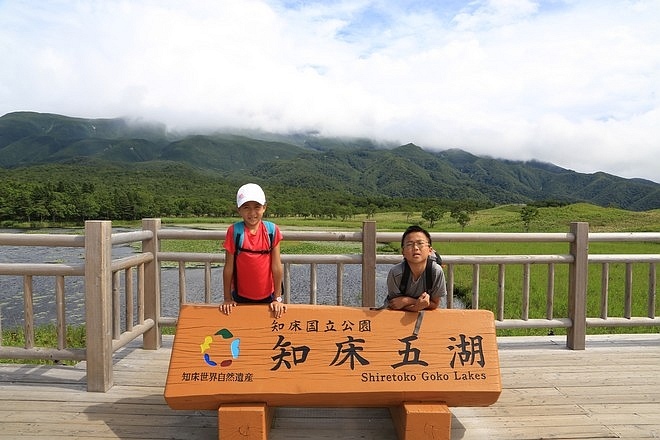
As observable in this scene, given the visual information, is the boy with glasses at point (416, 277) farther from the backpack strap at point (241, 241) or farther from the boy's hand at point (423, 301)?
the backpack strap at point (241, 241)

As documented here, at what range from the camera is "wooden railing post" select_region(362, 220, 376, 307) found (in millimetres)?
4422

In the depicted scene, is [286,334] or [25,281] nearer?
[286,334]

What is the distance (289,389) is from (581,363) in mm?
3208

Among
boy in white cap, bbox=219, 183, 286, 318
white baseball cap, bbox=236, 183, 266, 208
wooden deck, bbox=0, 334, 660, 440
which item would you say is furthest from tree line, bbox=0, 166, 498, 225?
white baseball cap, bbox=236, 183, 266, 208

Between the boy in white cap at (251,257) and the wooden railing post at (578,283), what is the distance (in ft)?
11.0

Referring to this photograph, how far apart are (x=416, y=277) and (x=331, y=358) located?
800mm

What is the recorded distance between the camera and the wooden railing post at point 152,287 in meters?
4.66

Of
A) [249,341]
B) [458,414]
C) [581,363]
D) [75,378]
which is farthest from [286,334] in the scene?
[581,363]

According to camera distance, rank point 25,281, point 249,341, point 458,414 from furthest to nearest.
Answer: point 25,281 → point 458,414 → point 249,341

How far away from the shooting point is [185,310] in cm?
321

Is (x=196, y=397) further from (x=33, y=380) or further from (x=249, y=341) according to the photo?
(x=33, y=380)

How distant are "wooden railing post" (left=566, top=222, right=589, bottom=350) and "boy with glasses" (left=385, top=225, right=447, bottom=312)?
249cm

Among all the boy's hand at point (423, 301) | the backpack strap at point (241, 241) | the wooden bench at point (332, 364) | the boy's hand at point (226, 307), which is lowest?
the wooden bench at point (332, 364)

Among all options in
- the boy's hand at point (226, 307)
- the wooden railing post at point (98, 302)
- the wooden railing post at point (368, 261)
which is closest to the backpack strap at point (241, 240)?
the boy's hand at point (226, 307)
